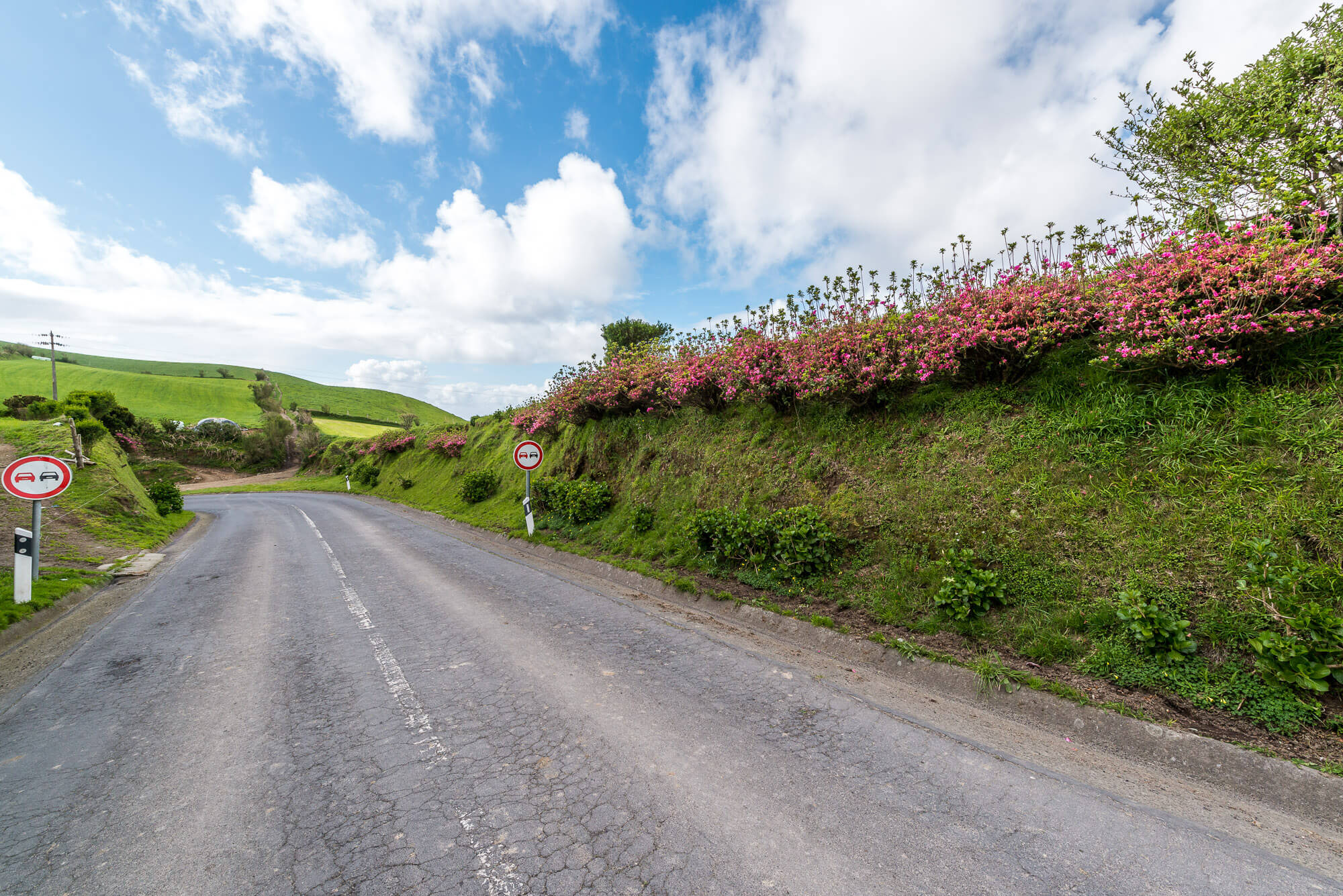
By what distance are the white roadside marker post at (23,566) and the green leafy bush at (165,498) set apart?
14935mm

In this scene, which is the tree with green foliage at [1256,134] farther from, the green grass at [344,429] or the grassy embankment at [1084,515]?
the green grass at [344,429]

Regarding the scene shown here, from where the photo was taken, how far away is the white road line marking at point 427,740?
2523 mm

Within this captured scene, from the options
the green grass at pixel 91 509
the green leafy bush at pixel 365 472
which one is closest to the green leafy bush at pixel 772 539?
the green grass at pixel 91 509

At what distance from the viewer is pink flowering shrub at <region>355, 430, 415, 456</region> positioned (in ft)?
109

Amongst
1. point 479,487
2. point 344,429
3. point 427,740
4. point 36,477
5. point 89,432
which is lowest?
point 427,740

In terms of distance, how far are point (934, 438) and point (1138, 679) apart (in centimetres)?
361

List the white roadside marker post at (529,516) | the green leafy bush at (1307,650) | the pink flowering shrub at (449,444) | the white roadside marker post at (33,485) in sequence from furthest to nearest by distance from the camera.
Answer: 1. the pink flowering shrub at (449,444)
2. the white roadside marker post at (529,516)
3. the white roadside marker post at (33,485)
4. the green leafy bush at (1307,650)

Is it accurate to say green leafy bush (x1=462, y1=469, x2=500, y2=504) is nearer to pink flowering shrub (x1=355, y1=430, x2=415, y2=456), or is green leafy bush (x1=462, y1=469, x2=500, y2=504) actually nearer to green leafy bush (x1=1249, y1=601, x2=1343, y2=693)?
pink flowering shrub (x1=355, y1=430, x2=415, y2=456)

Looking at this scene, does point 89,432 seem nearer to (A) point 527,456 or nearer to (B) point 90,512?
(B) point 90,512

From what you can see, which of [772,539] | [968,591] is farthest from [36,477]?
[968,591]

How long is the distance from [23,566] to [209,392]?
333 feet

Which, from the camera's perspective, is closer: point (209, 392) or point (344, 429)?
point (344, 429)

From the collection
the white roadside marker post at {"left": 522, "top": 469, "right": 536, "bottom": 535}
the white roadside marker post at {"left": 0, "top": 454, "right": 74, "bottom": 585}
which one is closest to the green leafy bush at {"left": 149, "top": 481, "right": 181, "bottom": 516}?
the white roadside marker post at {"left": 0, "top": 454, "right": 74, "bottom": 585}

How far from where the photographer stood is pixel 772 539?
764 cm
